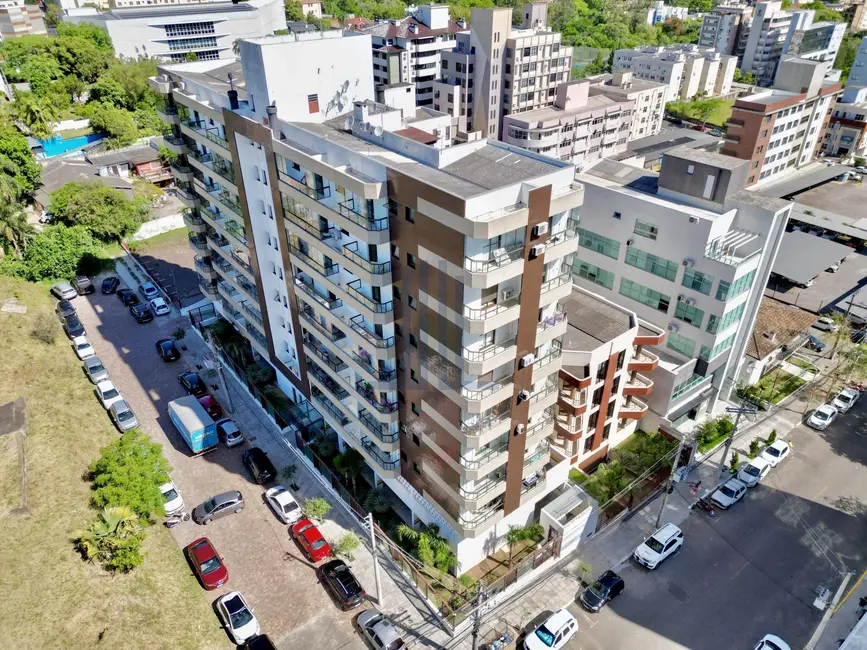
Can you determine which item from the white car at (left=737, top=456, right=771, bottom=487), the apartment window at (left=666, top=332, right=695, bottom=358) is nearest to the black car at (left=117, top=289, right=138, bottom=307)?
the apartment window at (left=666, top=332, right=695, bottom=358)

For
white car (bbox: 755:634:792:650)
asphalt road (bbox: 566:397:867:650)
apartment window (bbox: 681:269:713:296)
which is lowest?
asphalt road (bbox: 566:397:867:650)

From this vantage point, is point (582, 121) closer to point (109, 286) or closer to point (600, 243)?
point (600, 243)

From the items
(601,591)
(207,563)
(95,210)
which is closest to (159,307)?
(95,210)

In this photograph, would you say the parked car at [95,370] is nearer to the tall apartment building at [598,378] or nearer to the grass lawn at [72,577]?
the grass lawn at [72,577]

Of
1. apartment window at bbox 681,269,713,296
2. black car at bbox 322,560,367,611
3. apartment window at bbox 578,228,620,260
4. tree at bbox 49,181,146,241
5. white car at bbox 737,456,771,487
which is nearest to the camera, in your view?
black car at bbox 322,560,367,611

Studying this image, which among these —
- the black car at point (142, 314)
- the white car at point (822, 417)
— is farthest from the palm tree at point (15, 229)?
the white car at point (822, 417)

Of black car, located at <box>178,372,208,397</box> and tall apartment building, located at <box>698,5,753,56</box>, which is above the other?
tall apartment building, located at <box>698,5,753,56</box>

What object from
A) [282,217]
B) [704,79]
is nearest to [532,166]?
[282,217]

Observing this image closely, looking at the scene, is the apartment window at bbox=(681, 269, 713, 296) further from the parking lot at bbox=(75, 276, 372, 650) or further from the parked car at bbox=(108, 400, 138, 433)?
the parked car at bbox=(108, 400, 138, 433)
